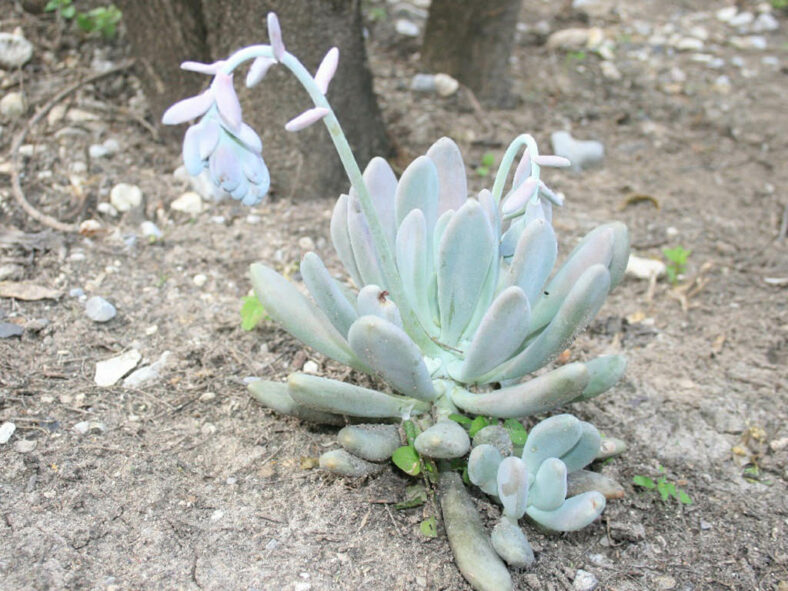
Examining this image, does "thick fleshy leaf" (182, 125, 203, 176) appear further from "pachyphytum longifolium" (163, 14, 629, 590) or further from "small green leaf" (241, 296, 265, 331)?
"small green leaf" (241, 296, 265, 331)

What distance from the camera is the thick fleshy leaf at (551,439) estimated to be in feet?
5.69

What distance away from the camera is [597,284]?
5.64 ft

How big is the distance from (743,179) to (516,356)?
7.86ft

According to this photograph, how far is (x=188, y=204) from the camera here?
3115 mm

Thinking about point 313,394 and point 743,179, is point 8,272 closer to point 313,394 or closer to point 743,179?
point 313,394

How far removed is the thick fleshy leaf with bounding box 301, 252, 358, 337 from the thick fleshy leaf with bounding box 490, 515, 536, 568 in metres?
0.60

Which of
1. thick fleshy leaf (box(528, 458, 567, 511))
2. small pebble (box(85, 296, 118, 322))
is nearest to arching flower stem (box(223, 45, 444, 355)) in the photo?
thick fleshy leaf (box(528, 458, 567, 511))

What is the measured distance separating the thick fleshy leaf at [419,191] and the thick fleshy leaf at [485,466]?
0.63 metres

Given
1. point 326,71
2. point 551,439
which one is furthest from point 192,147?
point 551,439

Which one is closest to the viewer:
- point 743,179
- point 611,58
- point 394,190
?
point 394,190

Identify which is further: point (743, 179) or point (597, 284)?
point (743, 179)

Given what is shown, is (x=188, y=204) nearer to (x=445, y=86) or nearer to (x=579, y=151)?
(x=445, y=86)

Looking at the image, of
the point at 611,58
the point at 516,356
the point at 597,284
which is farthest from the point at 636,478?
the point at 611,58

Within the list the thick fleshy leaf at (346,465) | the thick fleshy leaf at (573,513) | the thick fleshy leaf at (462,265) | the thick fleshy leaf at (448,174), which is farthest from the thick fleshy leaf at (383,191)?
the thick fleshy leaf at (573,513)
